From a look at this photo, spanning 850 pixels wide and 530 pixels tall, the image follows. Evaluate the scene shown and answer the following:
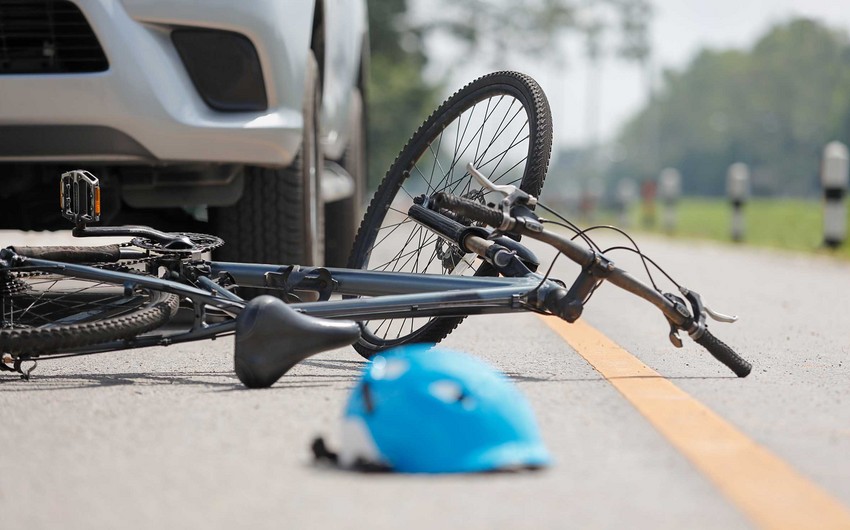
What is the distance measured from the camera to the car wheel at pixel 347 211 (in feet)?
25.3

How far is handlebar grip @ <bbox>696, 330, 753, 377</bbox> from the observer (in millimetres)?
3975

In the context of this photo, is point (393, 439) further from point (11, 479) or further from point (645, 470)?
point (11, 479)

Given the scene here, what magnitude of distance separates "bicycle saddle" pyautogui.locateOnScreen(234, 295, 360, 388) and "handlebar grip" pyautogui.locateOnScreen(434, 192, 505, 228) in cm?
44

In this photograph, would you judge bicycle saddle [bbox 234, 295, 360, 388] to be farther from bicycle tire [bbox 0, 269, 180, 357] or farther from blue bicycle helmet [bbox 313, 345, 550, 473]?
blue bicycle helmet [bbox 313, 345, 550, 473]

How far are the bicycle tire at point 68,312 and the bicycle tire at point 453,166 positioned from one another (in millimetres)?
811

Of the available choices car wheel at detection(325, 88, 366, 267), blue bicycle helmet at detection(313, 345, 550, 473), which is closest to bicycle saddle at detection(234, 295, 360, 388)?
blue bicycle helmet at detection(313, 345, 550, 473)

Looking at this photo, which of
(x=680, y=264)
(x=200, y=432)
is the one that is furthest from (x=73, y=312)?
(x=680, y=264)

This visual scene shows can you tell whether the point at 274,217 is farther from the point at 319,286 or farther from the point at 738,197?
the point at 738,197

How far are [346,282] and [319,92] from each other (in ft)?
6.13

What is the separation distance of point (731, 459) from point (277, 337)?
52.1 inches

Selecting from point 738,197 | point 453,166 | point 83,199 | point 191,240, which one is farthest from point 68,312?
point 738,197

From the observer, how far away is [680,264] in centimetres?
1063

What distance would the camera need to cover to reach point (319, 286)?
429 centimetres

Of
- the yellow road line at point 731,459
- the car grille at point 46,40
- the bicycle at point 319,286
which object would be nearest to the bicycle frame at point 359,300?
the bicycle at point 319,286
